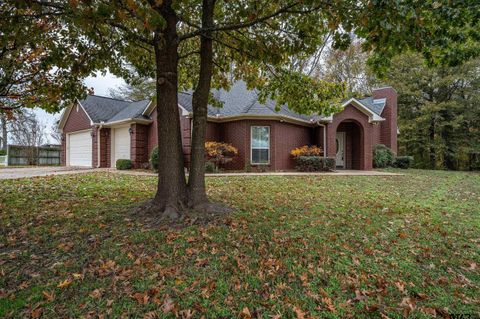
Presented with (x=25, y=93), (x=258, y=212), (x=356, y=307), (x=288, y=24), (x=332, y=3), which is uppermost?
(x=288, y=24)

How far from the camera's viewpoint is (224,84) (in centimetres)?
748

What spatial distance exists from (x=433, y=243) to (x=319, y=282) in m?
2.27

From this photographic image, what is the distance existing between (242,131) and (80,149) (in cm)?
1193

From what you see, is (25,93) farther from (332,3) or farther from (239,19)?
(332,3)

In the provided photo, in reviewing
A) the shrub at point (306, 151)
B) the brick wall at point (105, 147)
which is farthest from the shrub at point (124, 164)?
the shrub at point (306, 151)

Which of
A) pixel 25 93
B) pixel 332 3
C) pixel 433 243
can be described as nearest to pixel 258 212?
pixel 433 243

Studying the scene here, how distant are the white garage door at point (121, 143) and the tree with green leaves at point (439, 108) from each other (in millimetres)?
18864

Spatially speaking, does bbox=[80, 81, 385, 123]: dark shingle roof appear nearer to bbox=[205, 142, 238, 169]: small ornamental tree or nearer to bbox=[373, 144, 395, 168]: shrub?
bbox=[205, 142, 238, 169]: small ornamental tree

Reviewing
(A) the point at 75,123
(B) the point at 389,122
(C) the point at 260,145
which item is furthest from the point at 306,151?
(A) the point at 75,123

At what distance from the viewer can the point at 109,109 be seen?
60.4ft

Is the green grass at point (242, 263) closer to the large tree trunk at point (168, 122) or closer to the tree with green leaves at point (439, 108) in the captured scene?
the large tree trunk at point (168, 122)

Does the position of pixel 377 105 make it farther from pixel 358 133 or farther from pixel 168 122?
pixel 168 122

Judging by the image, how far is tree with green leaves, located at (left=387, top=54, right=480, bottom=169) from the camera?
20.6 meters

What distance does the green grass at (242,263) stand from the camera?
272 centimetres
